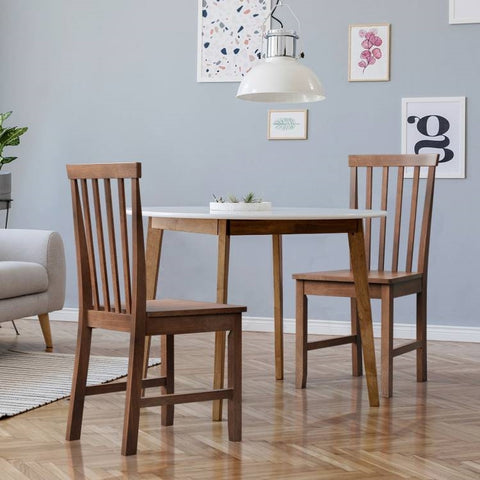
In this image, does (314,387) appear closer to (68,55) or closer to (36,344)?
(36,344)

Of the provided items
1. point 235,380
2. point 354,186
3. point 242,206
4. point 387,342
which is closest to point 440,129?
point 354,186

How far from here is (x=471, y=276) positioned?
5090 mm

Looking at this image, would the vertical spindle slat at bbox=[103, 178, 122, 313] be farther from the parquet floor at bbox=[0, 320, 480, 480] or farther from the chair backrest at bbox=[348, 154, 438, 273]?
the chair backrest at bbox=[348, 154, 438, 273]

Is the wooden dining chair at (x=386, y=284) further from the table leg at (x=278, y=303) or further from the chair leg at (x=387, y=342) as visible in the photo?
the table leg at (x=278, y=303)

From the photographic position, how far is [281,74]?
3.62m

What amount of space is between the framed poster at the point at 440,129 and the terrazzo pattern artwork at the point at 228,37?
95 cm

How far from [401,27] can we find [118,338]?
2.34 m

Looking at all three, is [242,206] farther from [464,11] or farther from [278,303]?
[464,11]

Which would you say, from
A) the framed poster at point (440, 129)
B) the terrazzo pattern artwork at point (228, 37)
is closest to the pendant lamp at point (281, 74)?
the framed poster at point (440, 129)

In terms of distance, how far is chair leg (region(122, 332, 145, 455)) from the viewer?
8.87ft

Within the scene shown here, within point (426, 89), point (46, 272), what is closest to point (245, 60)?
point (426, 89)

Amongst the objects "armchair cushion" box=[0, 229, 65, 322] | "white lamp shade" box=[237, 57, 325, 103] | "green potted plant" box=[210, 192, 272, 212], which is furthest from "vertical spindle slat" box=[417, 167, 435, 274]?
"armchair cushion" box=[0, 229, 65, 322]

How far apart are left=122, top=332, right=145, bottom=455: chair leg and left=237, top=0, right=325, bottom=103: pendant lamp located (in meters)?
1.32

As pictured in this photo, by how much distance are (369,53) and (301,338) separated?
2.04 metres
